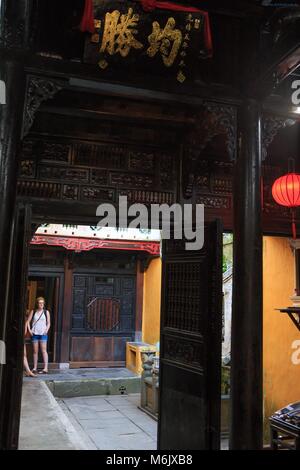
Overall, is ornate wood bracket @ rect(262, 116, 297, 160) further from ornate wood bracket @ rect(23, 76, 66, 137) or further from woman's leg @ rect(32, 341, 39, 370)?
woman's leg @ rect(32, 341, 39, 370)

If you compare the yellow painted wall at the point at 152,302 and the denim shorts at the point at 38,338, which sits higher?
the yellow painted wall at the point at 152,302

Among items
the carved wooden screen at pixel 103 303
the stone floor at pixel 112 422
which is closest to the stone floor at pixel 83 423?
the stone floor at pixel 112 422

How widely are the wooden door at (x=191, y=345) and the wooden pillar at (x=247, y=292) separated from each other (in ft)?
1.12

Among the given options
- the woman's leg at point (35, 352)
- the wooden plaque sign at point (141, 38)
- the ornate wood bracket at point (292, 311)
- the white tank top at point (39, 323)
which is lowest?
the woman's leg at point (35, 352)

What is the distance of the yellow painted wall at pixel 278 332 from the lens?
6598 millimetres

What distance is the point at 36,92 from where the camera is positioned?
3373 mm

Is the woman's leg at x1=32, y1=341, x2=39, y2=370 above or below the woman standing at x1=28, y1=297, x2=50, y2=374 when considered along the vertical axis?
below

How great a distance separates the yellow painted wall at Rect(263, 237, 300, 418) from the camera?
6.60 metres

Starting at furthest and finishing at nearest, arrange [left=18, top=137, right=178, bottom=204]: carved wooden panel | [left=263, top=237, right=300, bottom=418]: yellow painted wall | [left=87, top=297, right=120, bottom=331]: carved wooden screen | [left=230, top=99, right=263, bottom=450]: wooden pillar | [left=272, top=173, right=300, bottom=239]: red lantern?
[left=87, top=297, right=120, bottom=331]: carved wooden screen
[left=263, top=237, right=300, bottom=418]: yellow painted wall
[left=18, top=137, right=178, bottom=204]: carved wooden panel
[left=272, top=173, right=300, bottom=239]: red lantern
[left=230, top=99, right=263, bottom=450]: wooden pillar

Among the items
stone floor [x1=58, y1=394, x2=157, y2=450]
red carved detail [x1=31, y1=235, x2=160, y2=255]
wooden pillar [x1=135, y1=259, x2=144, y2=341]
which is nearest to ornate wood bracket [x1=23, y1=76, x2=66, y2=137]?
stone floor [x1=58, y1=394, x2=157, y2=450]

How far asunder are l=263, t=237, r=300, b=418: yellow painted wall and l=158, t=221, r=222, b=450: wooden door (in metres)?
2.70

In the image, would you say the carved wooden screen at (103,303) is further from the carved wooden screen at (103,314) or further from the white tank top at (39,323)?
the white tank top at (39,323)

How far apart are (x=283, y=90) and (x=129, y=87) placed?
139cm
